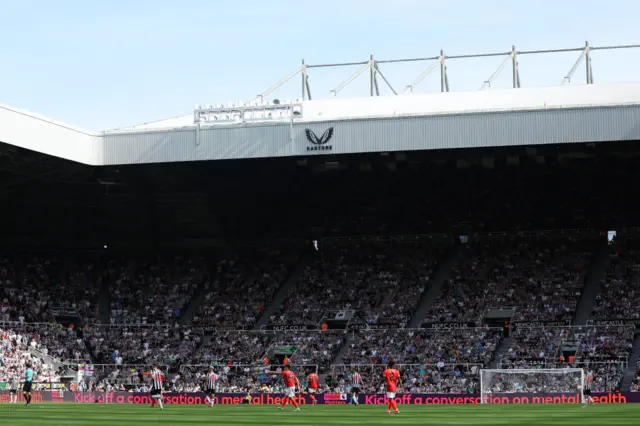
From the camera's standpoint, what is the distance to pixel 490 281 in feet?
235

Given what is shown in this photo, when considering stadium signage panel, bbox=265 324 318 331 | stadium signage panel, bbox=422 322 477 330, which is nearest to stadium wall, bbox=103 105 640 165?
stadium signage panel, bbox=422 322 477 330

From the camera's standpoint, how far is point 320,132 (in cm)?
6044

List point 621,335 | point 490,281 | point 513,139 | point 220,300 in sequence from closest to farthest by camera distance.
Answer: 1. point 513,139
2. point 621,335
3. point 490,281
4. point 220,300

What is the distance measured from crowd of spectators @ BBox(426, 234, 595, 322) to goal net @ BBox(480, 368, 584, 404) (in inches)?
377

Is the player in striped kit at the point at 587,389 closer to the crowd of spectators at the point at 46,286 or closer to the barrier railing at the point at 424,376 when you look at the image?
the barrier railing at the point at 424,376

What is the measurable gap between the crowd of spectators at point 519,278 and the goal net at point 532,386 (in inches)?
377

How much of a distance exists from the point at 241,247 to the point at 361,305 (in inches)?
509

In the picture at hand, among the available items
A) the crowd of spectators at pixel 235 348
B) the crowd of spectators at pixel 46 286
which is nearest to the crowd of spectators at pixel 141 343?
the crowd of spectators at pixel 235 348

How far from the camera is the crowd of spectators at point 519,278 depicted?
2685 inches

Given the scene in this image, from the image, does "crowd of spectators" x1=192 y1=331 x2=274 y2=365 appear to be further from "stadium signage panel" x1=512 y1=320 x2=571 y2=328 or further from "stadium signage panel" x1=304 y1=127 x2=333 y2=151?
"stadium signage panel" x1=512 y1=320 x2=571 y2=328

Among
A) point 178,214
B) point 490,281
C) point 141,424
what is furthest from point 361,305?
point 141,424

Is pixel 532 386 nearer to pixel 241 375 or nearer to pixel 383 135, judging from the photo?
pixel 383 135

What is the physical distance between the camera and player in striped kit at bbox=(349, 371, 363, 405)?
186ft

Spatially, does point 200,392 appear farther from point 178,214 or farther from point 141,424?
point 141,424
